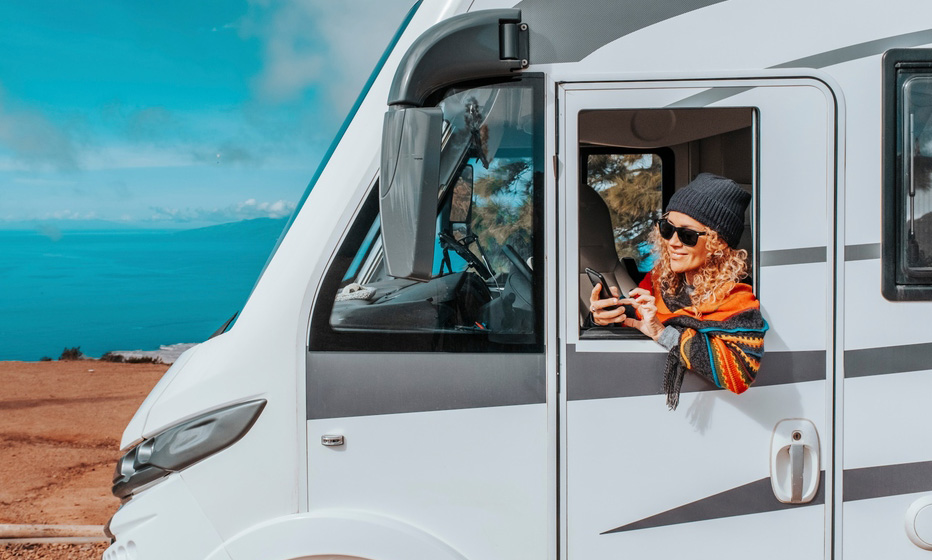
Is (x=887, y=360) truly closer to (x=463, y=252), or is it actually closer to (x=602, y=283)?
(x=602, y=283)

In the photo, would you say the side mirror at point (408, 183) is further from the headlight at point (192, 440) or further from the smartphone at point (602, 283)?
the headlight at point (192, 440)

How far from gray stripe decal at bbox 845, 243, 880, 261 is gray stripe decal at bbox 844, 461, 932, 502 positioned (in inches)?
24.7

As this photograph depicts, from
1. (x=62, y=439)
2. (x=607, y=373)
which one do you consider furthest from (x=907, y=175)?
(x=62, y=439)

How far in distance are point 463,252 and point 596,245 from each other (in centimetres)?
52

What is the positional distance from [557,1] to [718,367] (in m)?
1.18

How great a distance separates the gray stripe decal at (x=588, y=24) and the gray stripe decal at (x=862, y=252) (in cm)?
86

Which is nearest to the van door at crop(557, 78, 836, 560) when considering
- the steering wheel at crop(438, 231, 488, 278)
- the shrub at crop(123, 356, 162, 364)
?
the steering wheel at crop(438, 231, 488, 278)

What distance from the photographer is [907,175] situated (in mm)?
1890

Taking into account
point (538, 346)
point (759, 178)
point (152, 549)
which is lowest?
point (152, 549)

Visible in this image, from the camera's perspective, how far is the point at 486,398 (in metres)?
1.93

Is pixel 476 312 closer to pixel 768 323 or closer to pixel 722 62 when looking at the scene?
pixel 768 323

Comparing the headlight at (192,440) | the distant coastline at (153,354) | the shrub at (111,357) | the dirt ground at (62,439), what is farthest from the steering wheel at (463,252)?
the shrub at (111,357)

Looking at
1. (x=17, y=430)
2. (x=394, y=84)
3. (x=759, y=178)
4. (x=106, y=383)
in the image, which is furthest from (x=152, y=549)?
(x=106, y=383)

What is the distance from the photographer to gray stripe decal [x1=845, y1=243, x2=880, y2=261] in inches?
74.7
